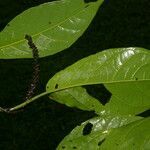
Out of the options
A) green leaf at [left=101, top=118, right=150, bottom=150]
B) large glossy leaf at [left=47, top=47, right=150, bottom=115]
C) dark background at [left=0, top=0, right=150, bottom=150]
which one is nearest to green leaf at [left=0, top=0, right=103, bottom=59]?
large glossy leaf at [left=47, top=47, right=150, bottom=115]

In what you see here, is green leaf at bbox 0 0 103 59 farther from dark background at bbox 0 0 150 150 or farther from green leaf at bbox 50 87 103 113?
dark background at bbox 0 0 150 150

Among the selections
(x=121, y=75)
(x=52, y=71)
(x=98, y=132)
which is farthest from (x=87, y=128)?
(x=52, y=71)

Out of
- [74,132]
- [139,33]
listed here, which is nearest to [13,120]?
[139,33]

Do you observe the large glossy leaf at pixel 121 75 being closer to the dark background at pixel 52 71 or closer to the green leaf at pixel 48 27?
the green leaf at pixel 48 27

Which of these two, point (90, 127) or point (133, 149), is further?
point (90, 127)

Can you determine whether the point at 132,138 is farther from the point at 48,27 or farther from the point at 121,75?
the point at 48,27

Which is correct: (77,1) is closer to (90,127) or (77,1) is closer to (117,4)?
(90,127)
